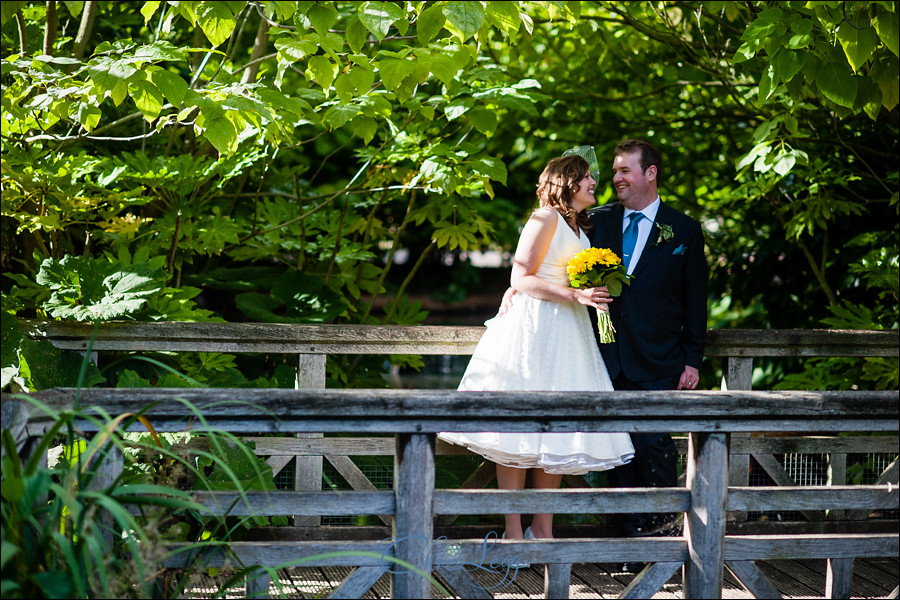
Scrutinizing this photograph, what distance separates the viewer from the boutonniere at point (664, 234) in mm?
3740

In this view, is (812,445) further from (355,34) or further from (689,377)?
(355,34)

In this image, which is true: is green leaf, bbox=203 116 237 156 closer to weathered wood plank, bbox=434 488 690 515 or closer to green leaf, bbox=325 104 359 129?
→ green leaf, bbox=325 104 359 129

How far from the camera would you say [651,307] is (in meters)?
3.72

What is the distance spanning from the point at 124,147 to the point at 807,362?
4.46 m

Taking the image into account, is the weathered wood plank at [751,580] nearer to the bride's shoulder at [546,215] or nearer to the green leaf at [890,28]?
the bride's shoulder at [546,215]

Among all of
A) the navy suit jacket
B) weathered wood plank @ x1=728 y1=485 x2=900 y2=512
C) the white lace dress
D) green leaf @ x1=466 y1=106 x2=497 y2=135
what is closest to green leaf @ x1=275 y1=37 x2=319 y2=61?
green leaf @ x1=466 y1=106 x2=497 y2=135

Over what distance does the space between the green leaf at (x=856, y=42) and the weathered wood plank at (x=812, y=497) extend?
4.85 ft

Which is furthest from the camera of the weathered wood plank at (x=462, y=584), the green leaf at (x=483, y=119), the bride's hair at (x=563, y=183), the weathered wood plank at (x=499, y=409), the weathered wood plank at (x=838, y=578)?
the green leaf at (x=483, y=119)

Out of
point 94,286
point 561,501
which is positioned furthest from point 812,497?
point 94,286

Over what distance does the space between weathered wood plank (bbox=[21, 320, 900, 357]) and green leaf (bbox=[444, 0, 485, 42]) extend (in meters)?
1.45

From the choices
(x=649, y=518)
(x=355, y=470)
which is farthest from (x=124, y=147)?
(x=649, y=518)

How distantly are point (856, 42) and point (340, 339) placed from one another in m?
2.32

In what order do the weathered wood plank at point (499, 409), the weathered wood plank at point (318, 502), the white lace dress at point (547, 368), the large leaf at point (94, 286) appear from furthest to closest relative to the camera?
the large leaf at point (94, 286) < the white lace dress at point (547, 368) < the weathered wood plank at point (318, 502) < the weathered wood plank at point (499, 409)

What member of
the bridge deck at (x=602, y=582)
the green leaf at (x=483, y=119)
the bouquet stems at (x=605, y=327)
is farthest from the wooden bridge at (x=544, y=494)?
the green leaf at (x=483, y=119)
